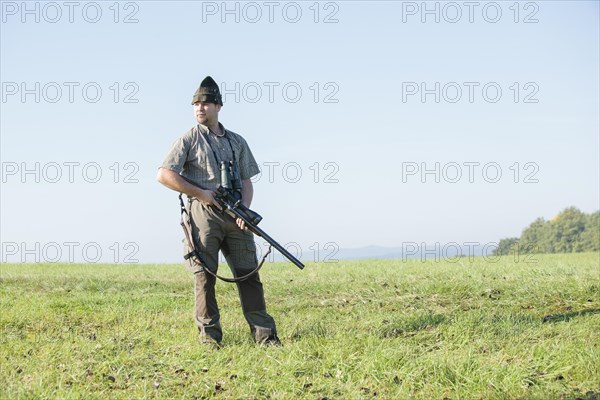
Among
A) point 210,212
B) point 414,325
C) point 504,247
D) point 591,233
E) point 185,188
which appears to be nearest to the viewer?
point 185,188

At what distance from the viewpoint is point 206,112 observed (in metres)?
8.09

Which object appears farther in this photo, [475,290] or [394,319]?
Result: [475,290]

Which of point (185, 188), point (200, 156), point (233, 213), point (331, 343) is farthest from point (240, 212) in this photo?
point (331, 343)

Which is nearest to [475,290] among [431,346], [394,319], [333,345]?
[394,319]

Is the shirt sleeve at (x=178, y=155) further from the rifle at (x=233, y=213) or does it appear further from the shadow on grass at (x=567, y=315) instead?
the shadow on grass at (x=567, y=315)

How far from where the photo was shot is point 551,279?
42.5 feet

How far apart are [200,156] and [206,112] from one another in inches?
22.1

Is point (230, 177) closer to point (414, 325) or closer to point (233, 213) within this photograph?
point (233, 213)

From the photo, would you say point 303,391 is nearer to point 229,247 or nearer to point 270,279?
point 229,247

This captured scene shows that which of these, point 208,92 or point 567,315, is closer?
point 208,92

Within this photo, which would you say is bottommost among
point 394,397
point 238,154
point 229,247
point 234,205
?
point 394,397

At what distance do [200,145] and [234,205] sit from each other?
86 cm

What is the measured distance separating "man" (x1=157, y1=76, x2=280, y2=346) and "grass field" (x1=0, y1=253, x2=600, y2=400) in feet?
1.15

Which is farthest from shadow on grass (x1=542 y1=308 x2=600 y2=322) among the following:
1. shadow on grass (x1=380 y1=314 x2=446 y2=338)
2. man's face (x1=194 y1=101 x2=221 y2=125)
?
man's face (x1=194 y1=101 x2=221 y2=125)
